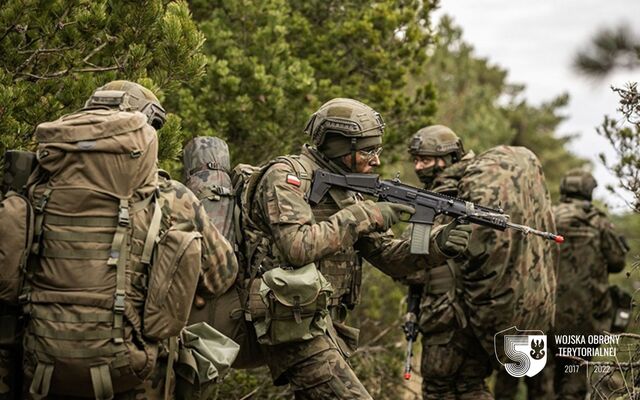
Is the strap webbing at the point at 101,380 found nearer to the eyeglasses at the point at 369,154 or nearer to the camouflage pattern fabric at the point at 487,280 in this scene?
the eyeglasses at the point at 369,154

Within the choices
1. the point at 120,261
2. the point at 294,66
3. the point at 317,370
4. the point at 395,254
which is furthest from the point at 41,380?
the point at 294,66

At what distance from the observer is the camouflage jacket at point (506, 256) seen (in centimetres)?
778

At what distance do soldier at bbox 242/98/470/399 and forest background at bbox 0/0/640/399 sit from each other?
1.02m

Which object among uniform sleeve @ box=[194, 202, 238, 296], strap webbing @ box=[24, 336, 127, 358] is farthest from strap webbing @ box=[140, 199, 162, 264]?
strap webbing @ box=[24, 336, 127, 358]

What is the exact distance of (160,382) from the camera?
16.6 ft

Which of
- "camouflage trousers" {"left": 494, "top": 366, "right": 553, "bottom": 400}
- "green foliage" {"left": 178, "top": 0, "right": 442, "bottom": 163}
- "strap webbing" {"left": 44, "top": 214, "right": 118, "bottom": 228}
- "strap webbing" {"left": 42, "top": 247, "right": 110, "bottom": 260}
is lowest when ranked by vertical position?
"camouflage trousers" {"left": 494, "top": 366, "right": 553, "bottom": 400}

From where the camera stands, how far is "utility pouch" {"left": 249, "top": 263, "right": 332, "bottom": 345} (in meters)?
5.71

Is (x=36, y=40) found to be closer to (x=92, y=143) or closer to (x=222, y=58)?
(x=92, y=143)

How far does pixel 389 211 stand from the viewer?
623cm

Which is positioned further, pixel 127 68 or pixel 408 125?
pixel 408 125

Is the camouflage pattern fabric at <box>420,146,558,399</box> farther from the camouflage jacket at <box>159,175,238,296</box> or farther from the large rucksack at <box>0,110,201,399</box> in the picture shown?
the large rucksack at <box>0,110,201,399</box>

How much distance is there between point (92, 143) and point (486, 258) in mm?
3935

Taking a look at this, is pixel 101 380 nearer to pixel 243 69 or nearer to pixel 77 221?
pixel 77 221

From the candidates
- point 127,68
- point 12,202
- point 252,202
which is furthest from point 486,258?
point 12,202
